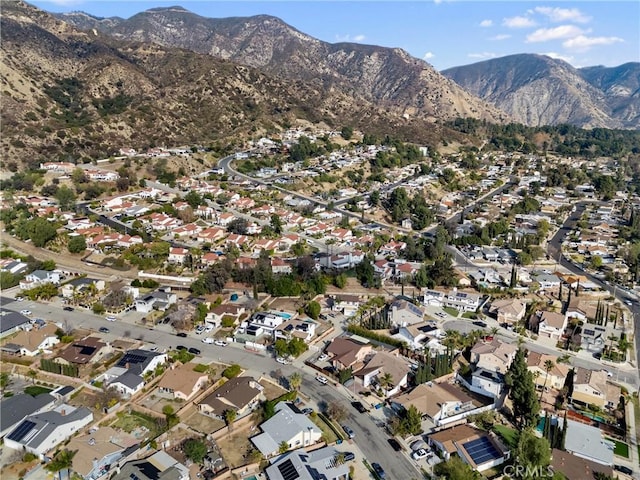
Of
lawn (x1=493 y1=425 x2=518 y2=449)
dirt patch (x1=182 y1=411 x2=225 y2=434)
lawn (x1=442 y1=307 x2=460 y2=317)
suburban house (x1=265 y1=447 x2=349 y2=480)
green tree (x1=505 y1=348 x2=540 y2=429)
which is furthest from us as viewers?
lawn (x1=442 y1=307 x2=460 y2=317)

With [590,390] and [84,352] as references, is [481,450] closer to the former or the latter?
[590,390]

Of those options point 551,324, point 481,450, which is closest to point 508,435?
point 481,450

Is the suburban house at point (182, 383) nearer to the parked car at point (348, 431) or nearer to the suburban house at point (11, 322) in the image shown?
the parked car at point (348, 431)

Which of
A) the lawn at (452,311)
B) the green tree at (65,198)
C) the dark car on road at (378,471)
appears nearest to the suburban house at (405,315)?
the lawn at (452,311)

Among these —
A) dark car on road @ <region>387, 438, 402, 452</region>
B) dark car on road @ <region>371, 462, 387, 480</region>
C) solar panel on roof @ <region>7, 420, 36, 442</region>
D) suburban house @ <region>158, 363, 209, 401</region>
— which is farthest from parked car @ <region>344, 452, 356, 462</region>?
solar panel on roof @ <region>7, 420, 36, 442</region>

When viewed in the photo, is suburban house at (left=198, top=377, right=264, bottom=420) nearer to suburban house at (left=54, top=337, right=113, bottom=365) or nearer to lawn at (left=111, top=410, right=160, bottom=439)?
lawn at (left=111, top=410, right=160, bottom=439)
